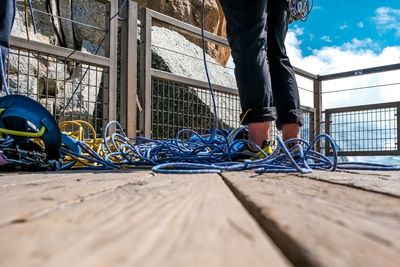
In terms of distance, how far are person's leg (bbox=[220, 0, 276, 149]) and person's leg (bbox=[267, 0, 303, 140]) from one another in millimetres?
185

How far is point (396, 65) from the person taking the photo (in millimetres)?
3398

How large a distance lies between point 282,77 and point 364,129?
2.72m

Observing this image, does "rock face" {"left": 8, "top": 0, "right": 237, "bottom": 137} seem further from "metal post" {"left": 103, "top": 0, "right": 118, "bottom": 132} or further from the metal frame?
the metal frame

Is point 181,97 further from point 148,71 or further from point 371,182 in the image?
point 371,182

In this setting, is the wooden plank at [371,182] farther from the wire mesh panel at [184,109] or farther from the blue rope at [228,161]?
the wire mesh panel at [184,109]

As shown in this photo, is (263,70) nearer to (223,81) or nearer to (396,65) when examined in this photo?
(223,81)

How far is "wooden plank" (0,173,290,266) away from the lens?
0.54 feet

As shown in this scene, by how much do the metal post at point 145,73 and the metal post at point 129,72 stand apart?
0.07 metres

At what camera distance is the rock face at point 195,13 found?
873 centimetres

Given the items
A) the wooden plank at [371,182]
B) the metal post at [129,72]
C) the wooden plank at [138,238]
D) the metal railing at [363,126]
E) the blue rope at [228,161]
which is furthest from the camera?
the metal railing at [363,126]

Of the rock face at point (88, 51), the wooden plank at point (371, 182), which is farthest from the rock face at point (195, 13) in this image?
the wooden plank at point (371, 182)

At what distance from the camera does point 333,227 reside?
0.23 metres

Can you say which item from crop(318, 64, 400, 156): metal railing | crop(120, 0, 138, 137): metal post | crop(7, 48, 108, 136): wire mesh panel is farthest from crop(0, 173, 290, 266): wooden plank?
crop(318, 64, 400, 156): metal railing

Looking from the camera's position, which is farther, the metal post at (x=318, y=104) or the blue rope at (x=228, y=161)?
the metal post at (x=318, y=104)
